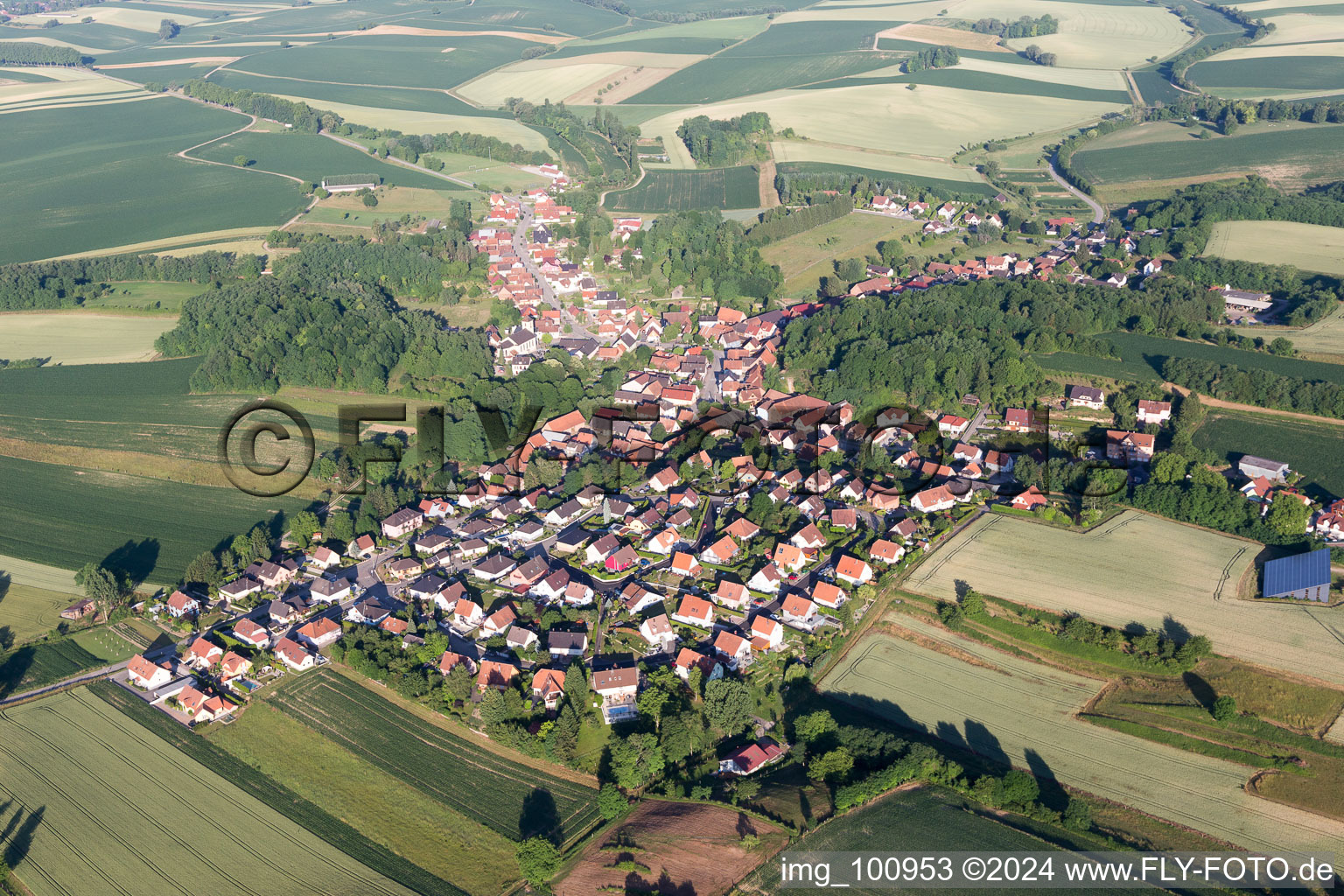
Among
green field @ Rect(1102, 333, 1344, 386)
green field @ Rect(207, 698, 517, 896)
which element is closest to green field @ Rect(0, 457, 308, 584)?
green field @ Rect(207, 698, 517, 896)

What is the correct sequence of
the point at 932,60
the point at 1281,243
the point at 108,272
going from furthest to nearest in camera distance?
the point at 932,60
the point at 108,272
the point at 1281,243

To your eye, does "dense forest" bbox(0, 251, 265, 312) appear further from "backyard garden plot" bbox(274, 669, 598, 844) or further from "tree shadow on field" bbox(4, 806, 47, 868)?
"tree shadow on field" bbox(4, 806, 47, 868)

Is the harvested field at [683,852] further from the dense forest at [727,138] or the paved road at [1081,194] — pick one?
the dense forest at [727,138]

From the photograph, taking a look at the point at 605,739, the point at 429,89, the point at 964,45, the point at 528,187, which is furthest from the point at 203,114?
the point at 605,739

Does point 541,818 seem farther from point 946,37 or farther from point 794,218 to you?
point 946,37

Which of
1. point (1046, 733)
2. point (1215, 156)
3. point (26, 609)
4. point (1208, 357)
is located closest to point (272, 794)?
point (26, 609)
